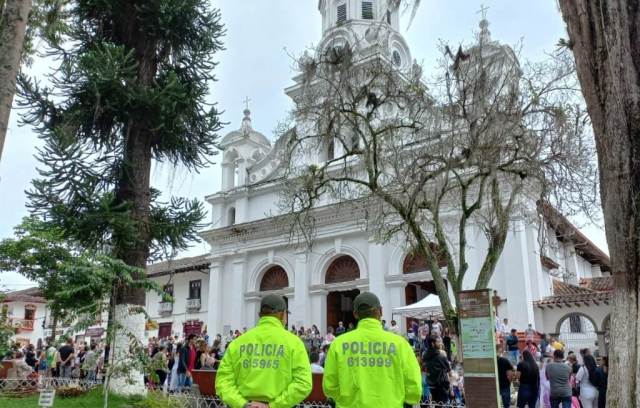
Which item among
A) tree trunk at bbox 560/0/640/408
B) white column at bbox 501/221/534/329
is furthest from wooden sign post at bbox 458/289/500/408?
white column at bbox 501/221/534/329

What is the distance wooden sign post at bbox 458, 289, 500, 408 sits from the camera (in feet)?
25.6

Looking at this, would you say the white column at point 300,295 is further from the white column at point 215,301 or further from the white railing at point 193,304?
the white railing at point 193,304

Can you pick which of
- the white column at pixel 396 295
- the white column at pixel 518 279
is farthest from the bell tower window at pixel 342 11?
the white column at pixel 518 279

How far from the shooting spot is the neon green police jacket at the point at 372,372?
395cm

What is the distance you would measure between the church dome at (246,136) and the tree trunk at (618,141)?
25912mm

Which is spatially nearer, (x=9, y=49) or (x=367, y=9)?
(x=9, y=49)

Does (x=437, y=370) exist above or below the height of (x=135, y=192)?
below

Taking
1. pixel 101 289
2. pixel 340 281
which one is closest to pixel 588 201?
pixel 101 289

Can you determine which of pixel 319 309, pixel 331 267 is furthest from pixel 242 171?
pixel 319 309

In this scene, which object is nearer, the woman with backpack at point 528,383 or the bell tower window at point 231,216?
the woman with backpack at point 528,383

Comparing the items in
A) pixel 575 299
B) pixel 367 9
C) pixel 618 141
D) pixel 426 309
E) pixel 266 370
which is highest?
pixel 367 9

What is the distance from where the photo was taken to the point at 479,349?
318 inches

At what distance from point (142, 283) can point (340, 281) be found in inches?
557

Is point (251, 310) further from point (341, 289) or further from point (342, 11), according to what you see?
point (342, 11)
